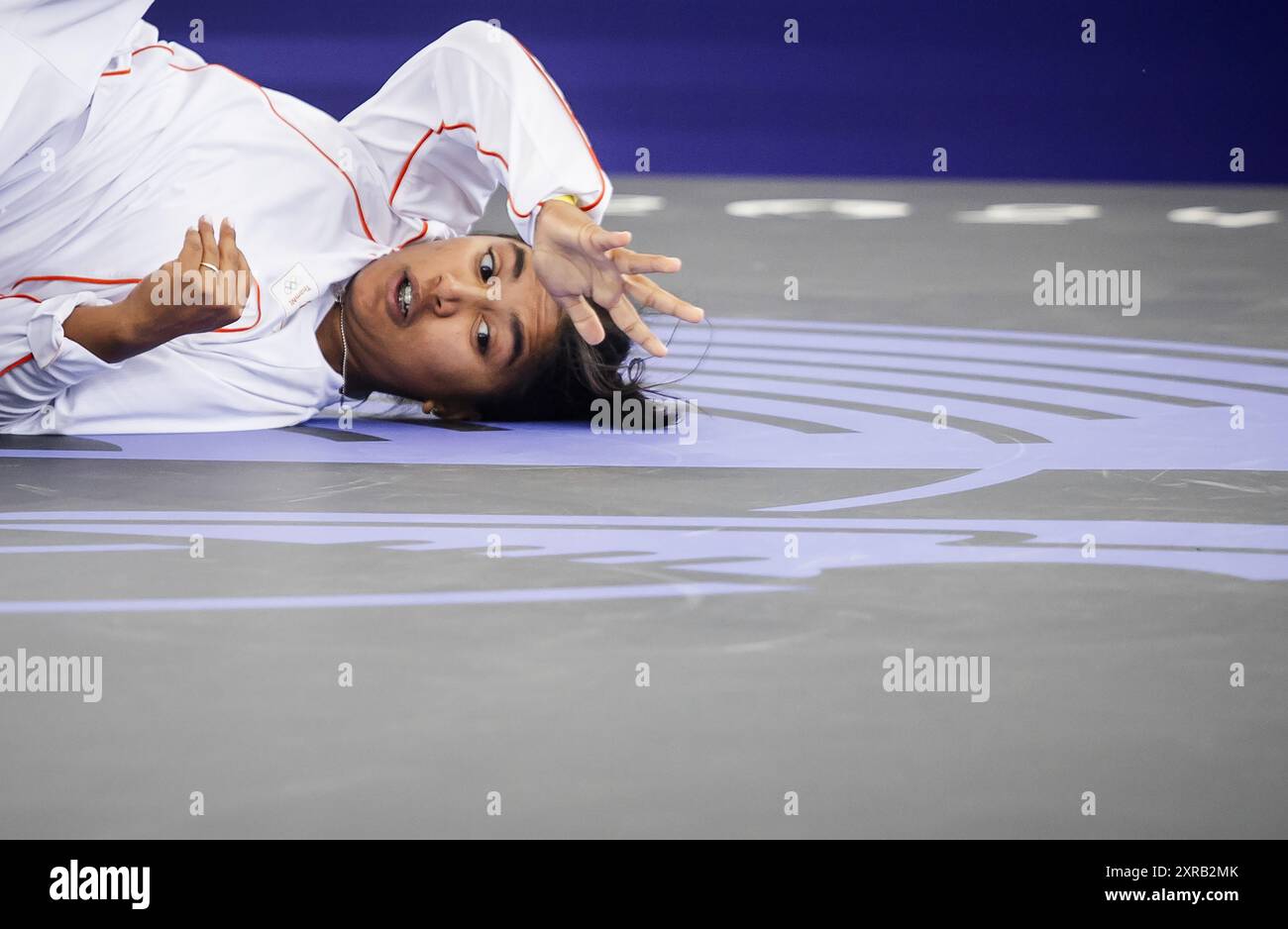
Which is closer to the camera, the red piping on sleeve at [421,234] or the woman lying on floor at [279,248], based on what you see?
the woman lying on floor at [279,248]

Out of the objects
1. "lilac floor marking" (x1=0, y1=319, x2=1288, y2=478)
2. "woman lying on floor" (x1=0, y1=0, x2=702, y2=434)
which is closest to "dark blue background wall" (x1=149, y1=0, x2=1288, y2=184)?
"lilac floor marking" (x1=0, y1=319, x2=1288, y2=478)

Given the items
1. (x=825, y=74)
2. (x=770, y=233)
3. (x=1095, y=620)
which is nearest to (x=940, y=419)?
(x=1095, y=620)

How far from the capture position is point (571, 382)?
321 cm

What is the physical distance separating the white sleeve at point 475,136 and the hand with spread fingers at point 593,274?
75mm

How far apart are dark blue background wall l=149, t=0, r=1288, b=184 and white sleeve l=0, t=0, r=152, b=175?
651 centimetres

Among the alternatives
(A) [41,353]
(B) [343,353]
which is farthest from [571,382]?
(A) [41,353]

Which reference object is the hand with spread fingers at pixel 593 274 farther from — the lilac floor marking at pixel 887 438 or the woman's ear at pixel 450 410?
the woman's ear at pixel 450 410

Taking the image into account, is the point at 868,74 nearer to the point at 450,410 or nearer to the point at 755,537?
the point at 450,410

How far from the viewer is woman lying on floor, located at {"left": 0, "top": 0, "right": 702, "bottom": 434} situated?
2703 mm

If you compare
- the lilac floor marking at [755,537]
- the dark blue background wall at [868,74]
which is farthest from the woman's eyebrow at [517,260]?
the dark blue background wall at [868,74]

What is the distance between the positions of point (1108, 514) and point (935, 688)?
2.87 ft

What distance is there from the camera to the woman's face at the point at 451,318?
2.96m
